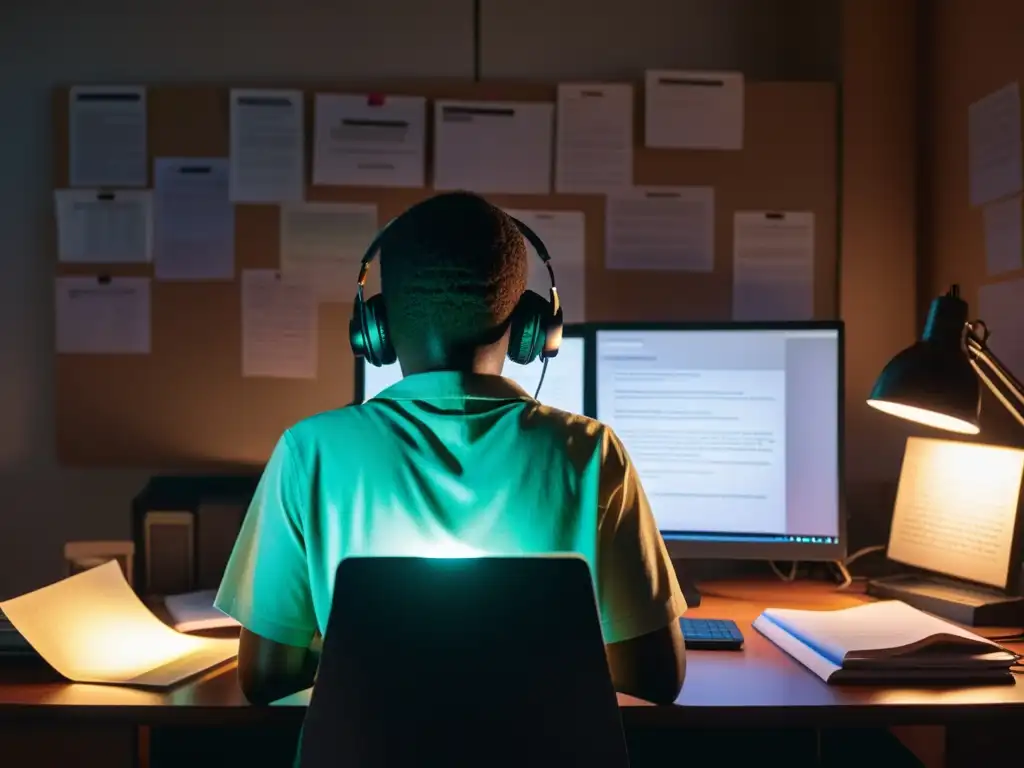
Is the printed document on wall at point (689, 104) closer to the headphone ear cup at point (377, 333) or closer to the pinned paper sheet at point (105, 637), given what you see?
the headphone ear cup at point (377, 333)

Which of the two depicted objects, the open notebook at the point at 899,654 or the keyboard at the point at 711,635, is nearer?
the open notebook at the point at 899,654

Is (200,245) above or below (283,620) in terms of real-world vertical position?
above

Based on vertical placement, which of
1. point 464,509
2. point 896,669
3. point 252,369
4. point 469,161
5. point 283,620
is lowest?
point 896,669

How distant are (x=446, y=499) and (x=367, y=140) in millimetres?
1055

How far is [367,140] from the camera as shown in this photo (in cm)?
172

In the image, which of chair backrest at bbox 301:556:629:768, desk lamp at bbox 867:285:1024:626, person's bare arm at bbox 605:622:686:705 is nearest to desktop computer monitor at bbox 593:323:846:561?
desk lamp at bbox 867:285:1024:626

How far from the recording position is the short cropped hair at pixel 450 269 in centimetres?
87

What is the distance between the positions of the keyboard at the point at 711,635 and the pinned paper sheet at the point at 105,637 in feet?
2.01

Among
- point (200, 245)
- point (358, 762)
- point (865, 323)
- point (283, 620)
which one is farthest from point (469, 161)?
point (358, 762)

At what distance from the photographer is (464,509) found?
2.82 ft

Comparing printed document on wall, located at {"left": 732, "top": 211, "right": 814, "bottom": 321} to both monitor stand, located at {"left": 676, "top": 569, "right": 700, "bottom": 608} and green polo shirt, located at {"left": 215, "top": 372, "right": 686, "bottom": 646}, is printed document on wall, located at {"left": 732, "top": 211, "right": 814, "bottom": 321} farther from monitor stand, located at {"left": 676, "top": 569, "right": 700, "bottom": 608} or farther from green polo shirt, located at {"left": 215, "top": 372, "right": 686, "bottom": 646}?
green polo shirt, located at {"left": 215, "top": 372, "right": 686, "bottom": 646}

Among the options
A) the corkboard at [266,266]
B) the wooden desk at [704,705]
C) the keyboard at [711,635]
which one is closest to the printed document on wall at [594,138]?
the corkboard at [266,266]

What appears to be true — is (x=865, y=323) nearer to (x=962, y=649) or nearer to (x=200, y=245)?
(x=962, y=649)

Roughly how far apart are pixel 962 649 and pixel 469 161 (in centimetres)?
117
